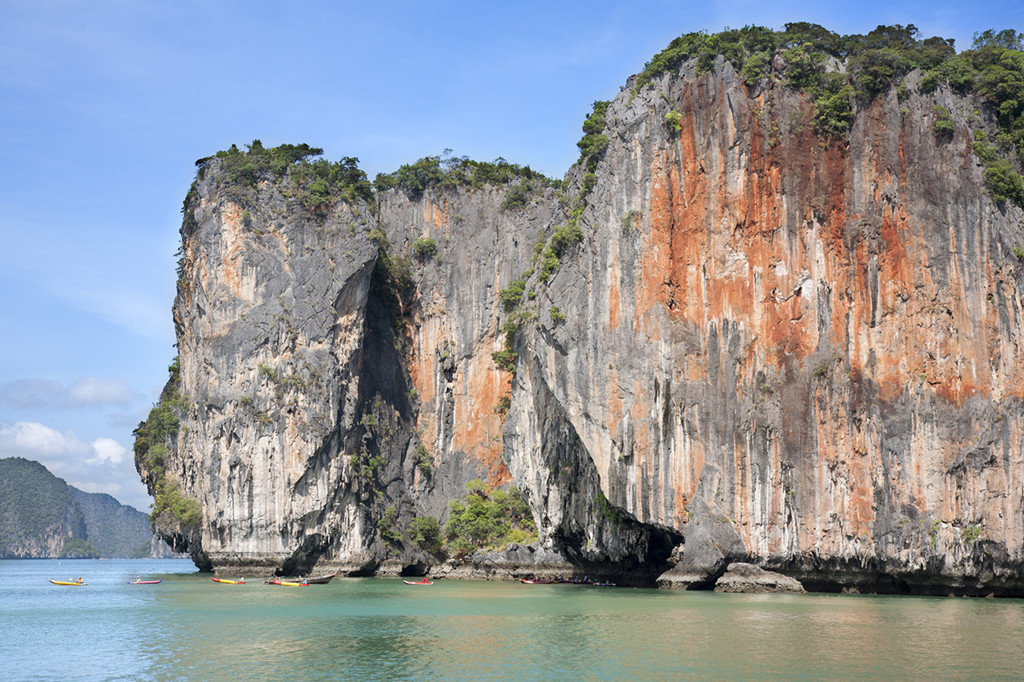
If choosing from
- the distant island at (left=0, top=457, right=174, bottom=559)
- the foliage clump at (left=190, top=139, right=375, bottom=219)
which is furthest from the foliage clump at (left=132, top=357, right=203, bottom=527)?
the distant island at (left=0, top=457, right=174, bottom=559)

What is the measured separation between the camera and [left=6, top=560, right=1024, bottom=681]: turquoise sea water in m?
19.0

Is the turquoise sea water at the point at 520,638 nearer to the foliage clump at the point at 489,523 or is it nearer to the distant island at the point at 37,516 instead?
the foliage clump at the point at 489,523

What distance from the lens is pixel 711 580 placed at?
34969 mm

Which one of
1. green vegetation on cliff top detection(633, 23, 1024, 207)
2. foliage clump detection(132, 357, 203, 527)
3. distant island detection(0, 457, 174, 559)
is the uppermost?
green vegetation on cliff top detection(633, 23, 1024, 207)

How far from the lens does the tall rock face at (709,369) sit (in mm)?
33000

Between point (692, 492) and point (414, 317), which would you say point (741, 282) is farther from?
point (414, 317)

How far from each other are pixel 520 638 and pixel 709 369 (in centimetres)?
1635

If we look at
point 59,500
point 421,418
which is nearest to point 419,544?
point 421,418

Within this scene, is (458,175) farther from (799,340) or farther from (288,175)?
(799,340)

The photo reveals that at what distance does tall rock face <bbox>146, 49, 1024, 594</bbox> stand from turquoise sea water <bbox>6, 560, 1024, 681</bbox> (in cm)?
320

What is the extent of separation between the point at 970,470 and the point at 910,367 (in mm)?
4018

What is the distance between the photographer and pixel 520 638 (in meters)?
23.2

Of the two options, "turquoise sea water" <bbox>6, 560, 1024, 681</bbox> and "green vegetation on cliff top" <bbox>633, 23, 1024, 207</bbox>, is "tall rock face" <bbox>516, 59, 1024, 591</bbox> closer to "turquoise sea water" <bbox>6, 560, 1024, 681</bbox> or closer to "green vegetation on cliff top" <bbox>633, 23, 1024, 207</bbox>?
"green vegetation on cliff top" <bbox>633, 23, 1024, 207</bbox>

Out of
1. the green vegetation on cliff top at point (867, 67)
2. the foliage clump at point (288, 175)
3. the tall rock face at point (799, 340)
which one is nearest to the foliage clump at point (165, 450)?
the foliage clump at point (288, 175)
